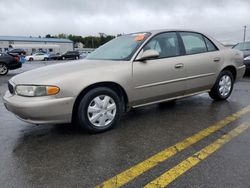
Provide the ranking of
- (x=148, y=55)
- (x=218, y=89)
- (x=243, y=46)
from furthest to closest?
(x=243, y=46), (x=218, y=89), (x=148, y=55)

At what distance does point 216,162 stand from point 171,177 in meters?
0.60

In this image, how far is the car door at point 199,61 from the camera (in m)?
4.60

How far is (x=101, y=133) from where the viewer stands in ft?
12.1

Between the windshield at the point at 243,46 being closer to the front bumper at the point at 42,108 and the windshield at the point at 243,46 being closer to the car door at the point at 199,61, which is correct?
the car door at the point at 199,61

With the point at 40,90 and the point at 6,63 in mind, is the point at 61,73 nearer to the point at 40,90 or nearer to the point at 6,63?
the point at 40,90

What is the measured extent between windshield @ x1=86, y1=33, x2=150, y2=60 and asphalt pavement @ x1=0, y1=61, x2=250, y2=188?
42.9 inches

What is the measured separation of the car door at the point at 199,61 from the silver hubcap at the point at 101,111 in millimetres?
1601

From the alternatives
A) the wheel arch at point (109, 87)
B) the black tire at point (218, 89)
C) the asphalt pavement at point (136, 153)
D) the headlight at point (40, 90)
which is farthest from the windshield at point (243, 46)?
the headlight at point (40, 90)

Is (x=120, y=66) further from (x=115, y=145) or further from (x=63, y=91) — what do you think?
(x=115, y=145)

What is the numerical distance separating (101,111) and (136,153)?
2.99 feet

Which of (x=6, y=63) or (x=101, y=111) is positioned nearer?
(x=101, y=111)

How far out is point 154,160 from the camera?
2826 millimetres

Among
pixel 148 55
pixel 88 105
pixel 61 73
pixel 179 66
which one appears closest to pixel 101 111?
pixel 88 105

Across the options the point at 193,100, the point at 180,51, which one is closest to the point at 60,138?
the point at 180,51
